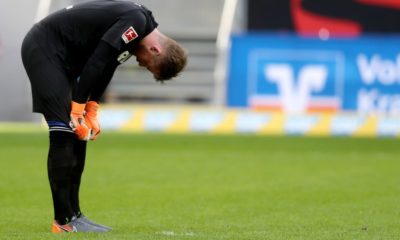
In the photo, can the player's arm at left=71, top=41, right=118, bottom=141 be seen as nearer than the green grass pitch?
Yes

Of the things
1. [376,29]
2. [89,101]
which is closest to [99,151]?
[89,101]

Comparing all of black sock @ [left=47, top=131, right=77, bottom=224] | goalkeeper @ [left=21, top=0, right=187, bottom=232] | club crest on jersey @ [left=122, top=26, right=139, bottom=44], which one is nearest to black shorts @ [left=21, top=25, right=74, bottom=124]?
goalkeeper @ [left=21, top=0, right=187, bottom=232]

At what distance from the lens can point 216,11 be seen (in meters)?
25.1

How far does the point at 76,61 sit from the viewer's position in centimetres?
795

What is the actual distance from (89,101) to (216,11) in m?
17.2

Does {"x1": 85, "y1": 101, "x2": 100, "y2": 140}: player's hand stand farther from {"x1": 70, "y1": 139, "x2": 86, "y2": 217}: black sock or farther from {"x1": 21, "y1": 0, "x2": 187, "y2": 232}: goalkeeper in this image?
{"x1": 70, "y1": 139, "x2": 86, "y2": 217}: black sock

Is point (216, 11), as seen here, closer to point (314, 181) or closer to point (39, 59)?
point (314, 181)

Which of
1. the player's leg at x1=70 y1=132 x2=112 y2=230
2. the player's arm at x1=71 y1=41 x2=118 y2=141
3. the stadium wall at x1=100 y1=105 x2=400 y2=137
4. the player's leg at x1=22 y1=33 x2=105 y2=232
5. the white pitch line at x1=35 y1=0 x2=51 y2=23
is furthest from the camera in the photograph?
the white pitch line at x1=35 y1=0 x2=51 y2=23

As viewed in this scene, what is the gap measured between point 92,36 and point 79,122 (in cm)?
65

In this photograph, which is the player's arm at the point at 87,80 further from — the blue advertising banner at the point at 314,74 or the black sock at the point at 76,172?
the blue advertising banner at the point at 314,74

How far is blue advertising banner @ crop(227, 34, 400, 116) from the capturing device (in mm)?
22547

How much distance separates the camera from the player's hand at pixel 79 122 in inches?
301

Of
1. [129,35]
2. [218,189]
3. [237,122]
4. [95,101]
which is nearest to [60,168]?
[95,101]

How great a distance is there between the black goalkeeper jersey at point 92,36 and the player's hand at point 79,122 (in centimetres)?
6
